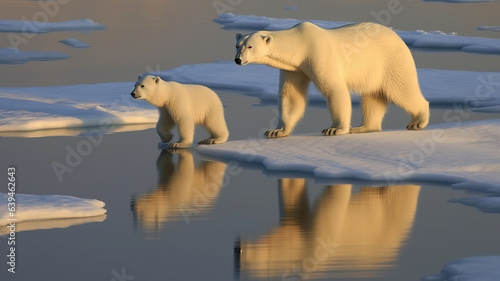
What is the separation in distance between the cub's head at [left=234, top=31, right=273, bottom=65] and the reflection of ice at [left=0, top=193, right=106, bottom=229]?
2.03 m

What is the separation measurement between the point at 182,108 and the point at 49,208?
7.24 feet

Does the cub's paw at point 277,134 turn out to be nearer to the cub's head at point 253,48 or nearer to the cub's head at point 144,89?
the cub's head at point 253,48

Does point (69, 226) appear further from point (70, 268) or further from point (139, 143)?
point (139, 143)

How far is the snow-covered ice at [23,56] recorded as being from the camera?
1589 cm

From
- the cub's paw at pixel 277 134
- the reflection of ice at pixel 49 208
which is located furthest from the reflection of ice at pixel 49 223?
the cub's paw at pixel 277 134

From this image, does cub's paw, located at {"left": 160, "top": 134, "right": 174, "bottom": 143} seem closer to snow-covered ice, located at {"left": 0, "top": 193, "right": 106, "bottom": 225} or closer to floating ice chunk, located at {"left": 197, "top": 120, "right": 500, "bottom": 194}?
floating ice chunk, located at {"left": 197, "top": 120, "right": 500, "bottom": 194}

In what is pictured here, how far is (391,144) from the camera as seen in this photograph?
29.1 ft

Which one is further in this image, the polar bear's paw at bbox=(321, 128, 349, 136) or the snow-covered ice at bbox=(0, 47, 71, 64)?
the snow-covered ice at bbox=(0, 47, 71, 64)

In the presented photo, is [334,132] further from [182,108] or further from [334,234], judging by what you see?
[334,234]

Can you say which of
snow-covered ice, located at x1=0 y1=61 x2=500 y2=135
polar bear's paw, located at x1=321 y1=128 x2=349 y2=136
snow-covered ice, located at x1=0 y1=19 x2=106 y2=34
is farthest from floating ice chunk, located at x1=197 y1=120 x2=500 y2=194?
snow-covered ice, located at x1=0 y1=19 x2=106 y2=34

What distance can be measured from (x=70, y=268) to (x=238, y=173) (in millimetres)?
2622

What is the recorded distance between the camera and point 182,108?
901 cm

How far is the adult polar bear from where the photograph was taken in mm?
9039

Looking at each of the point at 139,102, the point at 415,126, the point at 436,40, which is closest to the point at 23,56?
the point at 139,102
